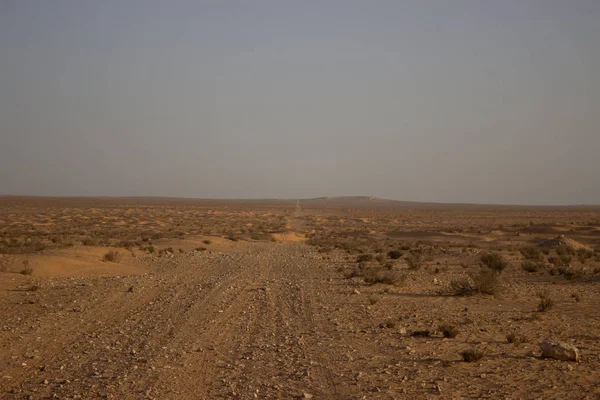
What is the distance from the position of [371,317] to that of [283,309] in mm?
2173

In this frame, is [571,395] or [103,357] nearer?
[571,395]

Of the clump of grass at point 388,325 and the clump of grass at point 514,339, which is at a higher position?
the clump of grass at point 514,339

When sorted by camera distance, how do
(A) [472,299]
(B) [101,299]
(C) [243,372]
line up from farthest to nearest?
(A) [472,299] → (B) [101,299] → (C) [243,372]

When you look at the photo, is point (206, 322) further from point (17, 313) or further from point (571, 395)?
point (571, 395)

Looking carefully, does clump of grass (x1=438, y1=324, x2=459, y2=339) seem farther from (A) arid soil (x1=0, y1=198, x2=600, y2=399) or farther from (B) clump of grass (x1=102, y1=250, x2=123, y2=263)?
(B) clump of grass (x1=102, y1=250, x2=123, y2=263)

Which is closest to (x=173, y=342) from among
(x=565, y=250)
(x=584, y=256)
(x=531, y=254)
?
(x=531, y=254)

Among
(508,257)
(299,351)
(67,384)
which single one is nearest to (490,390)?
(299,351)

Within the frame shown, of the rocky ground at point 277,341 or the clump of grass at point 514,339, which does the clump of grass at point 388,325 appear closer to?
the rocky ground at point 277,341

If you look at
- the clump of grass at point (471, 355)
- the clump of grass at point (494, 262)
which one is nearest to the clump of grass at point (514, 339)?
the clump of grass at point (471, 355)

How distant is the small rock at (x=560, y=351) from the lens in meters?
8.88

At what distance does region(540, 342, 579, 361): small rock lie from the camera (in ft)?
29.1

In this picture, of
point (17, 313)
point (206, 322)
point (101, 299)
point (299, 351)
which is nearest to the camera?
point (299, 351)

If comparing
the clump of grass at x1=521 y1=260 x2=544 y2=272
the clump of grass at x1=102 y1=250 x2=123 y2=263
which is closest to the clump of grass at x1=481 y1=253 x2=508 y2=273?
the clump of grass at x1=521 y1=260 x2=544 y2=272

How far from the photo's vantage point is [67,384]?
7.38 m
